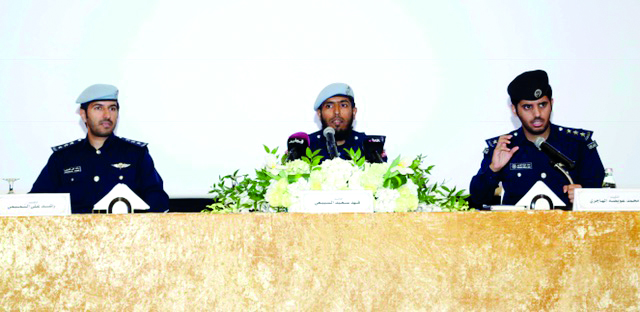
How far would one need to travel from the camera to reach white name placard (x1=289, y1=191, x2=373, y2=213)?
6.15 ft

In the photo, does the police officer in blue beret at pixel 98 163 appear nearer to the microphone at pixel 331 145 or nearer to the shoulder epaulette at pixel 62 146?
the shoulder epaulette at pixel 62 146

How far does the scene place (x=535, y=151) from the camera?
378 centimetres

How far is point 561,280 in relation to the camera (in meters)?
1.70

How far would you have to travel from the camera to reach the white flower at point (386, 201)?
2.04m

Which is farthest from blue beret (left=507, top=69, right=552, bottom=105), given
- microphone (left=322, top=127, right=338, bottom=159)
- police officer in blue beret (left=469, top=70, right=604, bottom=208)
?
microphone (left=322, top=127, right=338, bottom=159)

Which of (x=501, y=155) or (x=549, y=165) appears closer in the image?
(x=501, y=155)

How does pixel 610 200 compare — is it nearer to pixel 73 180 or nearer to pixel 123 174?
pixel 123 174

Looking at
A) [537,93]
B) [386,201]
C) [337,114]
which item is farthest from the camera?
[337,114]

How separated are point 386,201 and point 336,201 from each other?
22cm

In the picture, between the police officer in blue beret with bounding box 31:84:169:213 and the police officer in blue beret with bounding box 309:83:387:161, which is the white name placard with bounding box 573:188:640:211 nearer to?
the police officer in blue beret with bounding box 309:83:387:161

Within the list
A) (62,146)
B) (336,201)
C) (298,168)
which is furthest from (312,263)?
(62,146)

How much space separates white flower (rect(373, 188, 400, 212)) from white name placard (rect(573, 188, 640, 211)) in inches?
23.5

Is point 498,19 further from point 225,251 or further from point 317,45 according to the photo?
point 225,251

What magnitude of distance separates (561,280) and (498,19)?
2.73m
